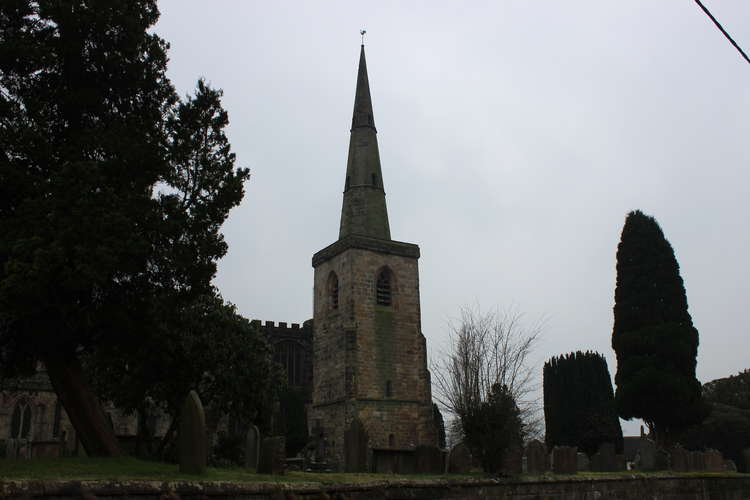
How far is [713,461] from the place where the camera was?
21.8m

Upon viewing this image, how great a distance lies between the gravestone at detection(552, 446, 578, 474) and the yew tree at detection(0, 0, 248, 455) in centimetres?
860

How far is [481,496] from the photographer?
1200cm

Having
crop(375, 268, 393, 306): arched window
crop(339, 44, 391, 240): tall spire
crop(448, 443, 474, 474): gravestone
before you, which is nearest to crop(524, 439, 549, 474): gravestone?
crop(448, 443, 474, 474): gravestone

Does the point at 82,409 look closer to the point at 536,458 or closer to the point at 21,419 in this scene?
the point at 536,458

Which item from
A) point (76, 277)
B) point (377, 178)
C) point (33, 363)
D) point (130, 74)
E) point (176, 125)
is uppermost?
point (377, 178)

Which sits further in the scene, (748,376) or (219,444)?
(748,376)

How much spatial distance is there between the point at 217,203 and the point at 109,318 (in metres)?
2.79

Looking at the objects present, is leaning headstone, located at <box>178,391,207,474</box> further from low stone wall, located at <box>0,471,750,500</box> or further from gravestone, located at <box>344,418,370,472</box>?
gravestone, located at <box>344,418,370,472</box>

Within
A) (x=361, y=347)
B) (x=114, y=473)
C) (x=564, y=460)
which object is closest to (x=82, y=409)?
(x=114, y=473)

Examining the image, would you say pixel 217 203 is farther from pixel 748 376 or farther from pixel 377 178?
pixel 748 376

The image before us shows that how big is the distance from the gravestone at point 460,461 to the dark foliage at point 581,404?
19.8m

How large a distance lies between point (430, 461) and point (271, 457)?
431 centimetres

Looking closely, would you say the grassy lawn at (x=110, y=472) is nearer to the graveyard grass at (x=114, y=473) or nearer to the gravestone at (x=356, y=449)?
the graveyard grass at (x=114, y=473)

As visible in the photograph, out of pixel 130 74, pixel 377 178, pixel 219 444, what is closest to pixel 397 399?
pixel 377 178
